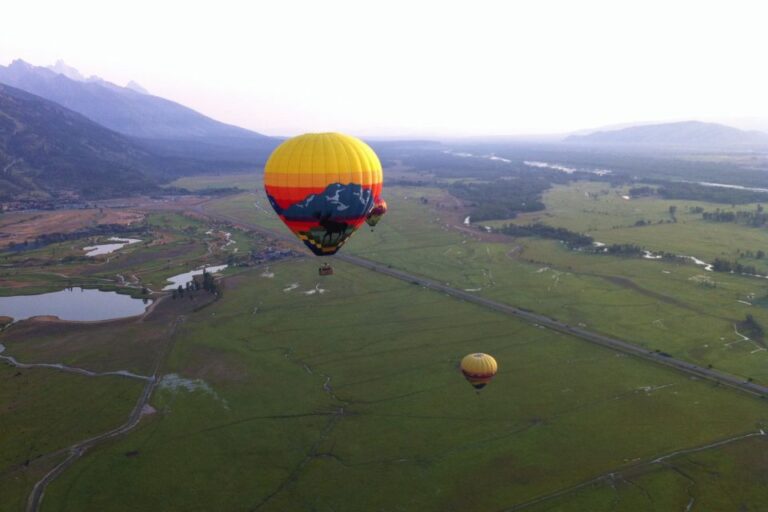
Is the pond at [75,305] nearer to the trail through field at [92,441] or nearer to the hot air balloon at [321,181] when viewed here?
the trail through field at [92,441]

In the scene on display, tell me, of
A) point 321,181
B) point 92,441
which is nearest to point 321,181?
point 321,181

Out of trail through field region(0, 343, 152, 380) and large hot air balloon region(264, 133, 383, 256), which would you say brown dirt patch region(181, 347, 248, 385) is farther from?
large hot air balloon region(264, 133, 383, 256)

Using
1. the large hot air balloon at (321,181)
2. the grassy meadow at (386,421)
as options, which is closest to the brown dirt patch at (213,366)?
the grassy meadow at (386,421)

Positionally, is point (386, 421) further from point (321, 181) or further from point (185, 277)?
point (185, 277)

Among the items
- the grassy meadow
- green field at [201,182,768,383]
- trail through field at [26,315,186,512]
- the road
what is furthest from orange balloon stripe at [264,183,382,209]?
green field at [201,182,768,383]

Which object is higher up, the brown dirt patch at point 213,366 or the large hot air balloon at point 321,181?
the large hot air balloon at point 321,181

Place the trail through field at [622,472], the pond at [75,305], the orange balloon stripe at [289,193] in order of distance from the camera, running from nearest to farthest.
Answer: the trail through field at [622,472] → the orange balloon stripe at [289,193] → the pond at [75,305]
